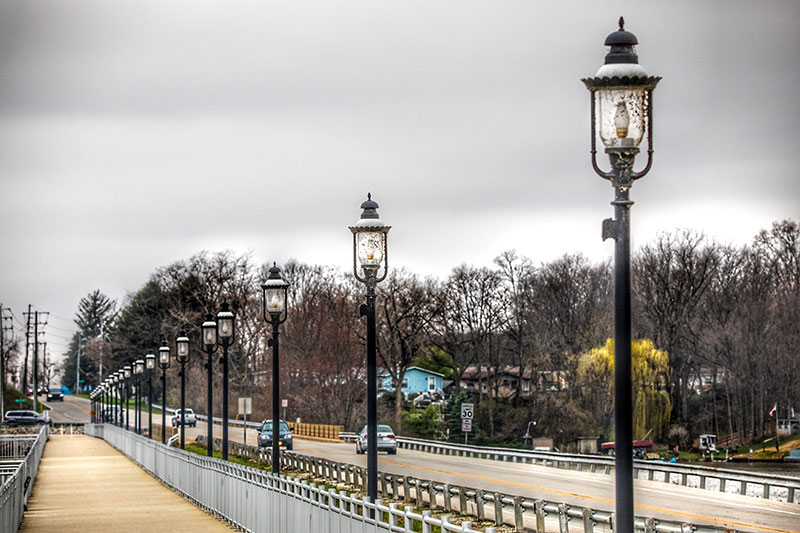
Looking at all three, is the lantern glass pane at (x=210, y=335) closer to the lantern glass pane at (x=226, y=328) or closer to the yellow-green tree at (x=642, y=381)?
the lantern glass pane at (x=226, y=328)

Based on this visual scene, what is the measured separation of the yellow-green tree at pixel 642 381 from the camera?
79250mm

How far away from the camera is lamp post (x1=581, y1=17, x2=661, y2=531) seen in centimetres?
990

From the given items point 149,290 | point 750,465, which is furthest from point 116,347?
point 750,465

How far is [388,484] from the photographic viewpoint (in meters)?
35.0

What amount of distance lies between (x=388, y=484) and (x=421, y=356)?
91016 millimetres

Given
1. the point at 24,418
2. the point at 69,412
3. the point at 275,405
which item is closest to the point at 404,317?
the point at 24,418

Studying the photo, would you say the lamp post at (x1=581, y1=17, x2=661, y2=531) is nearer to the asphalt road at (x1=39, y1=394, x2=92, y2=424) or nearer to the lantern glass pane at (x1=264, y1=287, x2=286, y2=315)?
the lantern glass pane at (x1=264, y1=287, x2=286, y2=315)

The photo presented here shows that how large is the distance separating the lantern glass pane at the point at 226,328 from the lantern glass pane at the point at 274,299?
6.65 metres

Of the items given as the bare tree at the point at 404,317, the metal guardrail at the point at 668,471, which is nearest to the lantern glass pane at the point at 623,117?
the metal guardrail at the point at 668,471

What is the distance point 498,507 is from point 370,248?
8.66 meters

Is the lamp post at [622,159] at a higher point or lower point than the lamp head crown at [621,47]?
lower

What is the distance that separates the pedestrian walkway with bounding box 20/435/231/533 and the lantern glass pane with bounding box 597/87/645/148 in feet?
58.1

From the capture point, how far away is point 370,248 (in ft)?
64.8

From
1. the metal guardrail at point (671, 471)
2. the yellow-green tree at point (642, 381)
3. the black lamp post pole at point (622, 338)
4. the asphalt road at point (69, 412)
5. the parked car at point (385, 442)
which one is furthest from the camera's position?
the asphalt road at point (69, 412)
